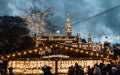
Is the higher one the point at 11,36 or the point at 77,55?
the point at 11,36

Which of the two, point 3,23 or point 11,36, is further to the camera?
point 3,23

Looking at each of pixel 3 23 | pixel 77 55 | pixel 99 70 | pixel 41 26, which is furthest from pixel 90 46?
pixel 99 70

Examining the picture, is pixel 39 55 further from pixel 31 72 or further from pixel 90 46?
pixel 90 46

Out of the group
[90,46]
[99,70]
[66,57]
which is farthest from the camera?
[90,46]

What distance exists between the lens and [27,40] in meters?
53.2

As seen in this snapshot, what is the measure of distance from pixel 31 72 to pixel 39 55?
62.3 inches

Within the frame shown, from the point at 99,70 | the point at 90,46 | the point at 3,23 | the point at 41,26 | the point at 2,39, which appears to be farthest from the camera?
the point at 90,46

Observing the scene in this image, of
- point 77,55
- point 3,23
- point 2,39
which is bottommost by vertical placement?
point 77,55

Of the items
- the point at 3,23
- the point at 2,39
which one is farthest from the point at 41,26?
the point at 3,23

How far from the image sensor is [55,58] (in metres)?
22.1

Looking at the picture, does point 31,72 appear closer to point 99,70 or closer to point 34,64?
point 34,64

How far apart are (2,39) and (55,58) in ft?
96.9

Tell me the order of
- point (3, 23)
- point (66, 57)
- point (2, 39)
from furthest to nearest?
1. point (3, 23)
2. point (2, 39)
3. point (66, 57)

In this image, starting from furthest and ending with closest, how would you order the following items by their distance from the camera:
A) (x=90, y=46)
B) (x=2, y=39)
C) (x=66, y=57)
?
(x=90, y=46), (x=2, y=39), (x=66, y=57)
